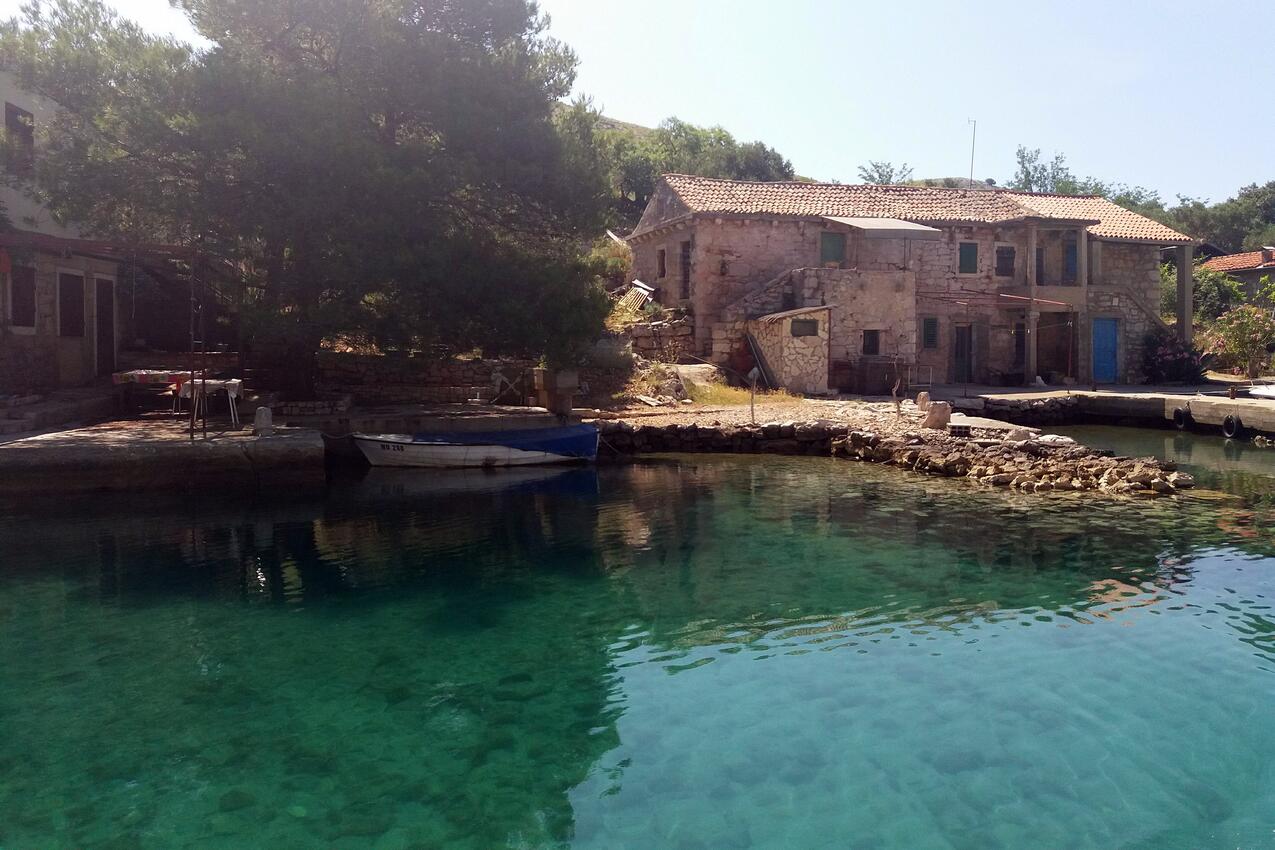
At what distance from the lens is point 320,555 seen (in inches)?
463

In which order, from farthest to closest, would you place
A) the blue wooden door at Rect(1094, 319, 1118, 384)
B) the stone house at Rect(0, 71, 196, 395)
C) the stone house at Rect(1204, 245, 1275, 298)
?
the stone house at Rect(1204, 245, 1275, 298) → the blue wooden door at Rect(1094, 319, 1118, 384) → the stone house at Rect(0, 71, 196, 395)

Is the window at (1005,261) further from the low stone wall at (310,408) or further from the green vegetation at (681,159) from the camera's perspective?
the low stone wall at (310,408)

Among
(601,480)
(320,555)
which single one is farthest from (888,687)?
(601,480)

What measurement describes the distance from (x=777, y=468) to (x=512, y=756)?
12.9 metres

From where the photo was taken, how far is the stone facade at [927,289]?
90.1ft

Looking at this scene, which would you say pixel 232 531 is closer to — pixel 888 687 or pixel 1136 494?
pixel 888 687

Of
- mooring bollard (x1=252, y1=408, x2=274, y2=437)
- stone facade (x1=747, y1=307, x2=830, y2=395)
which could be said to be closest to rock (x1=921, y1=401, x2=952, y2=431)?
stone facade (x1=747, y1=307, x2=830, y2=395)

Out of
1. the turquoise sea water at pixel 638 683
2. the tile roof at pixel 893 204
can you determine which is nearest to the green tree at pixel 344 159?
the turquoise sea water at pixel 638 683

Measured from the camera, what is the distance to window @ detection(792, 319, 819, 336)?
2581cm

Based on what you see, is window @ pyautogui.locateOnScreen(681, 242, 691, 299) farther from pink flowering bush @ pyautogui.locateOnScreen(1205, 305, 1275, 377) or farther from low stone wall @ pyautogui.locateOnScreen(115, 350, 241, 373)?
pink flowering bush @ pyautogui.locateOnScreen(1205, 305, 1275, 377)

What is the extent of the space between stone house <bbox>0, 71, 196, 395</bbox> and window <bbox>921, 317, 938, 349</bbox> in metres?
21.6

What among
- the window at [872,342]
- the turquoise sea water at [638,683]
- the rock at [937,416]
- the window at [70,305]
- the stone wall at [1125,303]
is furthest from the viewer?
the stone wall at [1125,303]

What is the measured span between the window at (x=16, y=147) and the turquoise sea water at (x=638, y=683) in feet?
21.7

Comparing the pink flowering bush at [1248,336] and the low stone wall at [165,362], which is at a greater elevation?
the pink flowering bush at [1248,336]
